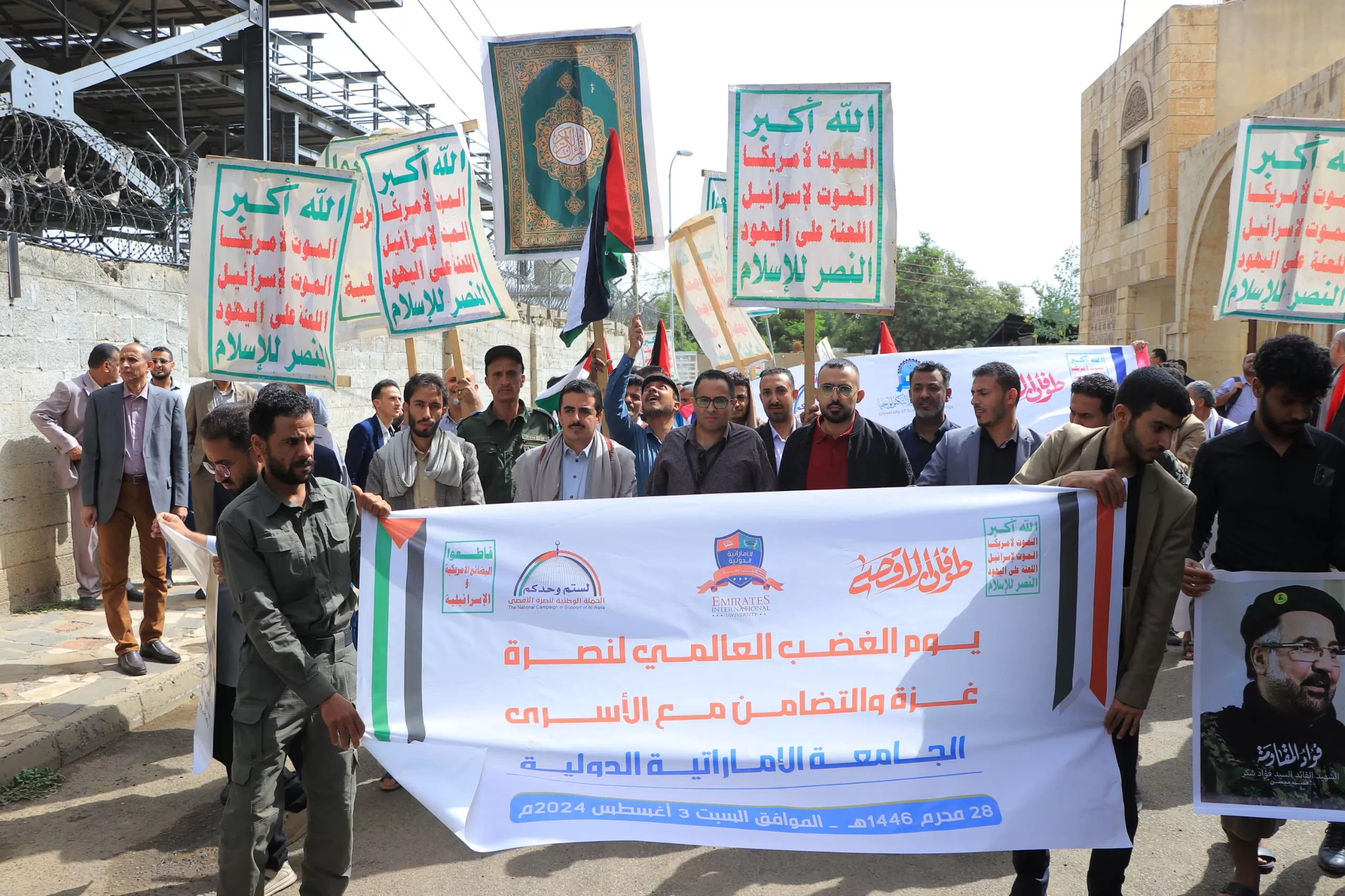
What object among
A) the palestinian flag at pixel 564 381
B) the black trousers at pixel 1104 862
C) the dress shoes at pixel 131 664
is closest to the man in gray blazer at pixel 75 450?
the dress shoes at pixel 131 664

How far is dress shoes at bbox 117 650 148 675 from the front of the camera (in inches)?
239

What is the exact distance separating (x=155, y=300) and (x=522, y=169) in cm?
489

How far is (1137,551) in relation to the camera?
3.21 m

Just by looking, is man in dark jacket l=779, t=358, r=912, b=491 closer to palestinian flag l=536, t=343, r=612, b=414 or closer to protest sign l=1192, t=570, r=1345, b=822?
palestinian flag l=536, t=343, r=612, b=414

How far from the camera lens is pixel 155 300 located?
9.27m

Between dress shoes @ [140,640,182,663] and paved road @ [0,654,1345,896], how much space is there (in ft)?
5.52

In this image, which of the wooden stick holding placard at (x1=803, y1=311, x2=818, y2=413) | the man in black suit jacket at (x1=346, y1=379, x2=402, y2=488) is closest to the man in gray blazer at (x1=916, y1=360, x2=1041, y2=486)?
the wooden stick holding placard at (x1=803, y1=311, x2=818, y2=413)

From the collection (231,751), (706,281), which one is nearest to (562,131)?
(706,281)

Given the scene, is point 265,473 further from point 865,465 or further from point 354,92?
point 354,92

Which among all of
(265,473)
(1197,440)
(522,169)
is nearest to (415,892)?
(265,473)

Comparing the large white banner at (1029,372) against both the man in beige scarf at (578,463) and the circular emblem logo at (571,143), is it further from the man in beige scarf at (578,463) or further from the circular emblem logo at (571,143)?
the man in beige scarf at (578,463)

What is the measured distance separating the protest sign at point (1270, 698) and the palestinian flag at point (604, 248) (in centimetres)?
331

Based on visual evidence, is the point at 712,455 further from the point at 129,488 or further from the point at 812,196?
the point at 129,488

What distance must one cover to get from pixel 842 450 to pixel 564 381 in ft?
6.26
